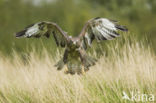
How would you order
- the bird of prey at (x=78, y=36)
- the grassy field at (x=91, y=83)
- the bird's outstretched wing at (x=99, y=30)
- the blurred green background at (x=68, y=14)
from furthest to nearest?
the blurred green background at (x=68, y=14)
the grassy field at (x=91, y=83)
the bird's outstretched wing at (x=99, y=30)
the bird of prey at (x=78, y=36)

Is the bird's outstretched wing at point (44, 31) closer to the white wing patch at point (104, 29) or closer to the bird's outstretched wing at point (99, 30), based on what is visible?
the bird's outstretched wing at point (99, 30)

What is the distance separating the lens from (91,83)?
7273mm

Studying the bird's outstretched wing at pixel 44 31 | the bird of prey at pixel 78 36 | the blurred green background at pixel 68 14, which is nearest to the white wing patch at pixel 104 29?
the bird of prey at pixel 78 36

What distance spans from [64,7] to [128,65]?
22846 millimetres

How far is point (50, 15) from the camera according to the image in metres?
27.3

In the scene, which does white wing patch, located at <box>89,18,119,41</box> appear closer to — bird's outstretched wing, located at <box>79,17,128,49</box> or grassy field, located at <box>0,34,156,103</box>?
bird's outstretched wing, located at <box>79,17,128,49</box>

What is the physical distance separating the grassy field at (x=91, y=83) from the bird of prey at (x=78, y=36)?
39cm

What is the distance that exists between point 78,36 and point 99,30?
0.45 metres

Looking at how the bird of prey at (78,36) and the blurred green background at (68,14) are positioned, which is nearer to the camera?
the bird of prey at (78,36)

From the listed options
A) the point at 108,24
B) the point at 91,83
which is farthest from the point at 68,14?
the point at 108,24

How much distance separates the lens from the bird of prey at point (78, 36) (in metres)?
6.37

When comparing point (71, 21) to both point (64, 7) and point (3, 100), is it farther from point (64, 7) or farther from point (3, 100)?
point (3, 100)

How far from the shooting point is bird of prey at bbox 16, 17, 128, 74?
6.37m

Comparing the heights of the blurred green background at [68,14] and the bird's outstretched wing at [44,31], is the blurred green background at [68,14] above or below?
below
